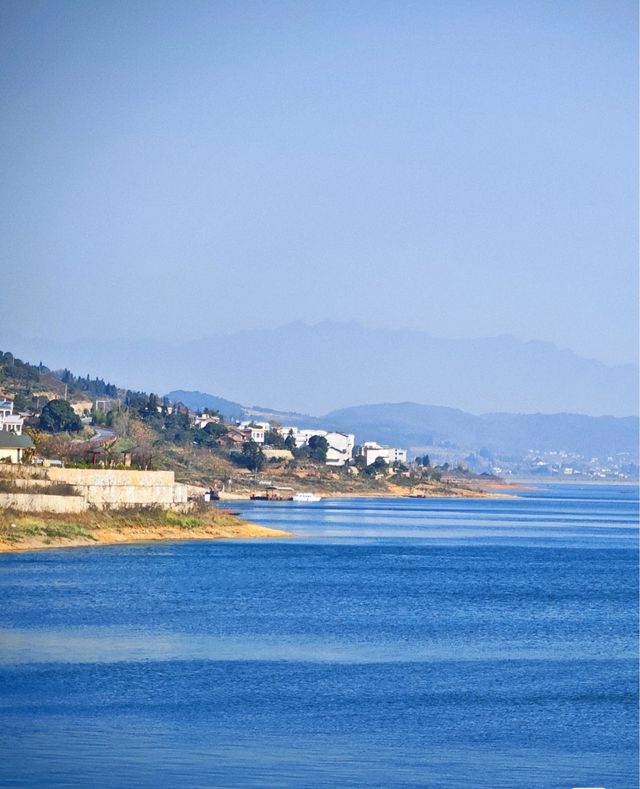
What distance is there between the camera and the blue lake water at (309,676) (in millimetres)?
22438

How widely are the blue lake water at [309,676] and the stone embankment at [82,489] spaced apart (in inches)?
158

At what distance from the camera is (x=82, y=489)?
6706 cm

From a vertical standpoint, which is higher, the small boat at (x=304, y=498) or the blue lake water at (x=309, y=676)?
the small boat at (x=304, y=498)

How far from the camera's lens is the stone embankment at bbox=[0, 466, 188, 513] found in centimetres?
6269

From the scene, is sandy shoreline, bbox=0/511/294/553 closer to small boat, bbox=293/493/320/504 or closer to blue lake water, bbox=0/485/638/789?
blue lake water, bbox=0/485/638/789

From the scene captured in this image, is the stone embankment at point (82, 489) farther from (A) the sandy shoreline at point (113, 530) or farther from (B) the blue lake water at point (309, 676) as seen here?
(B) the blue lake water at point (309, 676)

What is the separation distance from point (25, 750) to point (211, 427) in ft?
546

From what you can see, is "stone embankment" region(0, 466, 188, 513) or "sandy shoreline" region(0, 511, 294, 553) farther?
"stone embankment" region(0, 466, 188, 513)

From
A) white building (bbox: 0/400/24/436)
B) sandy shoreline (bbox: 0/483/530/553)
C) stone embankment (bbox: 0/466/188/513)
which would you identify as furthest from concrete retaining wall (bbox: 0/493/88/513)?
white building (bbox: 0/400/24/436)

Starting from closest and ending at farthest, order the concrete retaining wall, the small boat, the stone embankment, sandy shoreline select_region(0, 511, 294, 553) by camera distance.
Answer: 1. sandy shoreline select_region(0, 511, 294, 553)
2. the concrete retaining wall
3. the stone embankment
4. the small boat

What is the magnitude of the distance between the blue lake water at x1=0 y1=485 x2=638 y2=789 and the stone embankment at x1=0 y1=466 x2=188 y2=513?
4.00m

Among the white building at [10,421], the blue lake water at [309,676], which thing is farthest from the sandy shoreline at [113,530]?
the white building at [10,421]

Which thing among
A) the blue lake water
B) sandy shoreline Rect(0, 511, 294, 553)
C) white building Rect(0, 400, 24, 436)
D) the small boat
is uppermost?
white building Rect(0, 400, 24, 436)

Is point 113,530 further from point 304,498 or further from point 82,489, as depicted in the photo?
point 304,498
